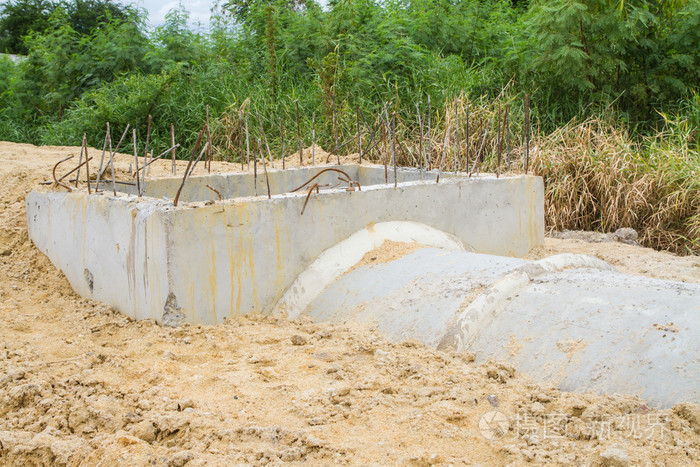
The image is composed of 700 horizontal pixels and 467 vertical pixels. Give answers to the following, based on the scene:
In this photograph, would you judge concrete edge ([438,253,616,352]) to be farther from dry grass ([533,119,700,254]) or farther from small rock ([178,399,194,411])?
dry grass ([533,119,700,254])

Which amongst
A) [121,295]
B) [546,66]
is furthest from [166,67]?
[121,295]

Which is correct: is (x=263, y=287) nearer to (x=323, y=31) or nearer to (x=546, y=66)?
(x=546, y=66)

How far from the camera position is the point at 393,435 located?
2385mm

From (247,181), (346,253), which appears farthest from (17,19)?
(346,253)

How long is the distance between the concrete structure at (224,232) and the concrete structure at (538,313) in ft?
0.74

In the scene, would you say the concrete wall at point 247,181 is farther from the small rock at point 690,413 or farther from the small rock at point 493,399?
the small rock at point 690,413

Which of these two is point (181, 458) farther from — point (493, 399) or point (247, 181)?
point (247, 181)

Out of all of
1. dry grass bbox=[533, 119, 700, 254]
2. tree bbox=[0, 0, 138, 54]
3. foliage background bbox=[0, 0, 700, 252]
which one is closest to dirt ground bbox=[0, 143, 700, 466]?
foliage background bbox=[0, 0, 700, 252]

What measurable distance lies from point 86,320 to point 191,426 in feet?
5.41

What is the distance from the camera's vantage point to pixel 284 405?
267 centimetres

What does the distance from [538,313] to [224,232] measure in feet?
5.52

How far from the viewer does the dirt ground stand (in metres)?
2.24

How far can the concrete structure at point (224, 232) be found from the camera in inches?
139

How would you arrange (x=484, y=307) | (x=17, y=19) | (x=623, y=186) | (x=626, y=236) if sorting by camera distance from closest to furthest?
(x=484, y=307), (x=626, y=236), (x=623, y=186), (x=17, y=19)
